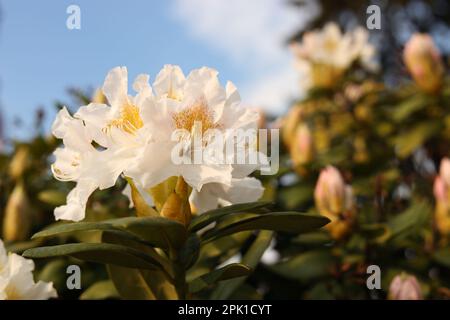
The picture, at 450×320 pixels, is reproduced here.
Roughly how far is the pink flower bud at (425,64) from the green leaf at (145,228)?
180 centimetres

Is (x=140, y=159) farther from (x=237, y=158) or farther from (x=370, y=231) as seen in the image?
(x=370, y=231)

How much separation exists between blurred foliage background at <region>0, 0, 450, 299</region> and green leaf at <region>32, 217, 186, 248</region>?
8.5 inches

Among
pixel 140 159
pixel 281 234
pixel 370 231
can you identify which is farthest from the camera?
pixel 281 234

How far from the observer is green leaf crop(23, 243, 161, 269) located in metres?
0.79

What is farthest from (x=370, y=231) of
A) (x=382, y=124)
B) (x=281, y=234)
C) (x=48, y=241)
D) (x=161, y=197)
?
(x=382, y=124)

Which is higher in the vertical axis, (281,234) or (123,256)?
(281,234)

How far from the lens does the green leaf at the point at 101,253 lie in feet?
2.59

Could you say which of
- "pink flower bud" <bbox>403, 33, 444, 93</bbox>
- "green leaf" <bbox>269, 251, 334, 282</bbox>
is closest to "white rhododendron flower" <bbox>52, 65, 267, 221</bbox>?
"green leaf" <bbox>269, 251, 334, 282</bbox>

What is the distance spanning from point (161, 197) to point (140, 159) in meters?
0.11

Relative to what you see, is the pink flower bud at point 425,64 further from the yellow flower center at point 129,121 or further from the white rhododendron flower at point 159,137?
the yellow flower center at point 129,121

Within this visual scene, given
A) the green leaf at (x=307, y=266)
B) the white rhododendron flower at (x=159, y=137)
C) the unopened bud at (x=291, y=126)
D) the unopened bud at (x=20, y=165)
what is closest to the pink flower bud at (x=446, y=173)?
the green leaf at (x=307, y=266)

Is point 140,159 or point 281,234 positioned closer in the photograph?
point 140,159

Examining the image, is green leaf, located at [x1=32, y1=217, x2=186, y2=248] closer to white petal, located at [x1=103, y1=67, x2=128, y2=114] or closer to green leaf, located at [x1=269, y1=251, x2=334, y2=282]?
white petal, located at [x1=103, y1=67, x2=128, y2=114]
